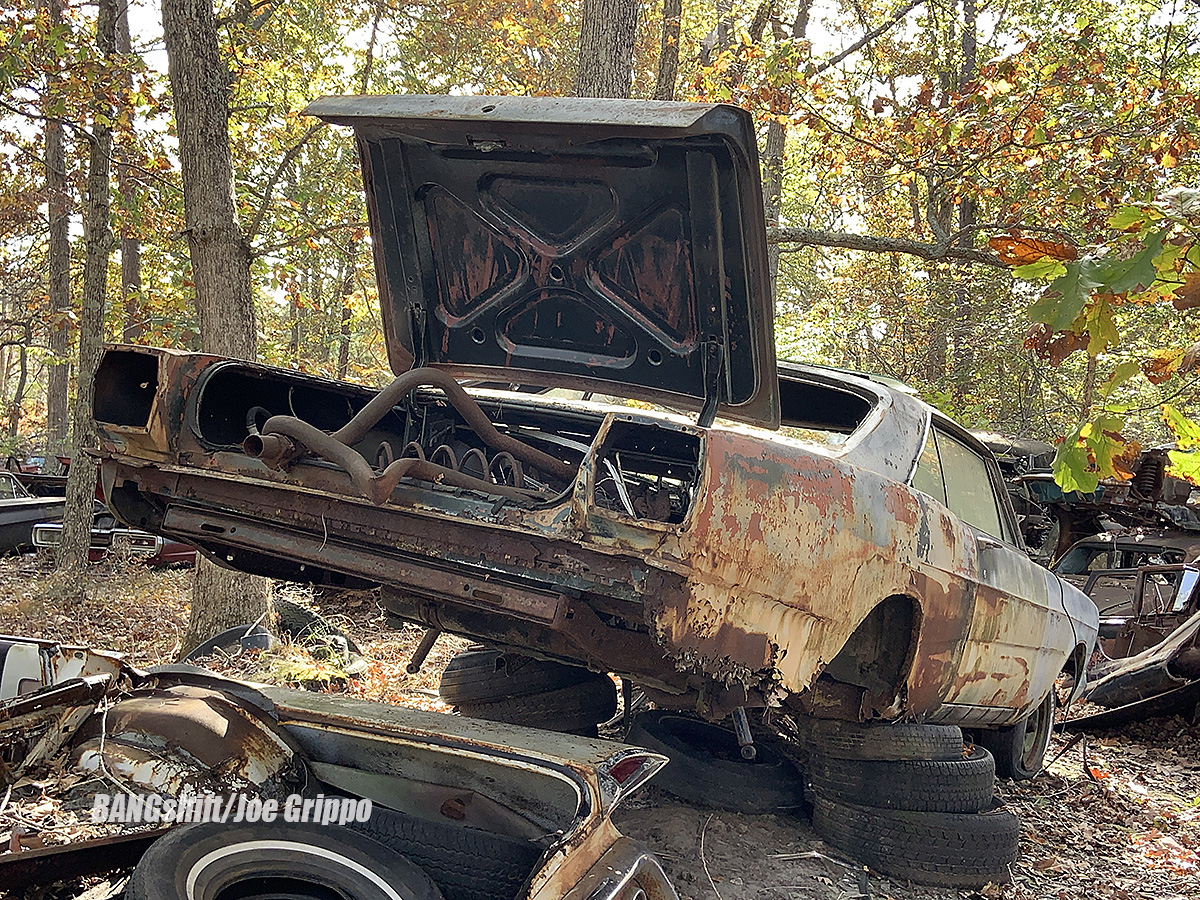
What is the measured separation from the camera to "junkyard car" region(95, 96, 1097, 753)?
263 cm

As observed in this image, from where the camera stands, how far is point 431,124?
304 cm

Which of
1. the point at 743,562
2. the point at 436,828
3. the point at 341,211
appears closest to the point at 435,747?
the point at 436,828

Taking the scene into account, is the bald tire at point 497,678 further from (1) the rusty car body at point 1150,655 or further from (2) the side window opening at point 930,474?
(1) the rusty car body at point 1150,655

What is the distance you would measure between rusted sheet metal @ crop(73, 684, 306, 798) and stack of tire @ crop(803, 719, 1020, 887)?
2.14m

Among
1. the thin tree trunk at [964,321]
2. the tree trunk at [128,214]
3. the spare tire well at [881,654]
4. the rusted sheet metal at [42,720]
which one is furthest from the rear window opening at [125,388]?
the thin tree trunk at [964,321]

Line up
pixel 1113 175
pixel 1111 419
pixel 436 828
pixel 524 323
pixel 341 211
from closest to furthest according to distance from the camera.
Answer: pixel 1111 419
pixel 436 828
pixel 524 323
pixel 1113 175
pixel 341 211

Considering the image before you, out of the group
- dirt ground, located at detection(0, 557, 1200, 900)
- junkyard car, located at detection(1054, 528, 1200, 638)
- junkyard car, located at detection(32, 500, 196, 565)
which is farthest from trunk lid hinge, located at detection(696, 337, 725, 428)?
junkyard car, located at detection(32, 500, 196, 565)

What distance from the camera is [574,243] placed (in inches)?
136

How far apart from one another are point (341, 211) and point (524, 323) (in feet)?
30.7

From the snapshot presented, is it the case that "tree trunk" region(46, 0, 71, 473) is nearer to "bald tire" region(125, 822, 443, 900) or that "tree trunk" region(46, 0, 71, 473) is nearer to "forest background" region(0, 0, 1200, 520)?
"forest background" region(0, 0, 1200, 520)

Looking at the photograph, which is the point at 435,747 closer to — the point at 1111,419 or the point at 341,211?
the point at 1111,419

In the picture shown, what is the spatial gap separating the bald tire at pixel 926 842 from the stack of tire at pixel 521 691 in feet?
4.05

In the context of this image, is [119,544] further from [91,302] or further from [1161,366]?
[1161,366]

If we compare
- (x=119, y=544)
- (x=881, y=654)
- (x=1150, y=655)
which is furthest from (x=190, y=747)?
(x=119, y=544)
